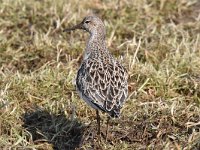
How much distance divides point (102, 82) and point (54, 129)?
0.82m

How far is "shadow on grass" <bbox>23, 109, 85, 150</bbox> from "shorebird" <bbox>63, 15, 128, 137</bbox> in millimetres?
288

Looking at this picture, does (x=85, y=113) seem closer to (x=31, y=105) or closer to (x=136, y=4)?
(x=31, y=105)

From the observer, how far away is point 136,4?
9.43 m

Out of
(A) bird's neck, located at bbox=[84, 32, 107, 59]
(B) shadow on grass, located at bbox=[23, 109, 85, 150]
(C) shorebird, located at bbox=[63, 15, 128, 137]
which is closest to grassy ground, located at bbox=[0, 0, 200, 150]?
(B) shadow on grass, located at bbox=[23, 109, 85, 150]

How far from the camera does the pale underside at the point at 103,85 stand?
605cm

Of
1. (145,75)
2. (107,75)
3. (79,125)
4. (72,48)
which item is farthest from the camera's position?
(72,48)

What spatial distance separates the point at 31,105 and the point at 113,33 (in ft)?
6.26

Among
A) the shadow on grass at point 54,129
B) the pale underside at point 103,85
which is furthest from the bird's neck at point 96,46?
the shadow on grass at point 54,129

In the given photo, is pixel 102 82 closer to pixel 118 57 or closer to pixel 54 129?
pixel 54 129

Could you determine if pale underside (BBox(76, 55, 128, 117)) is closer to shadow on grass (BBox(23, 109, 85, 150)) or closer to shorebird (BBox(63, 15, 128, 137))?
shorebird (BBox(63, 15, 128, 137))

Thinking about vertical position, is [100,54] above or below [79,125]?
above

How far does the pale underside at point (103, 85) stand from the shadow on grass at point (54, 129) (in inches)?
21.8

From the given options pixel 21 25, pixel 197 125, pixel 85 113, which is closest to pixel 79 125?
pixel 85 113

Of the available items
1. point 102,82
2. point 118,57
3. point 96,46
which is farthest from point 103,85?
point 118,57
